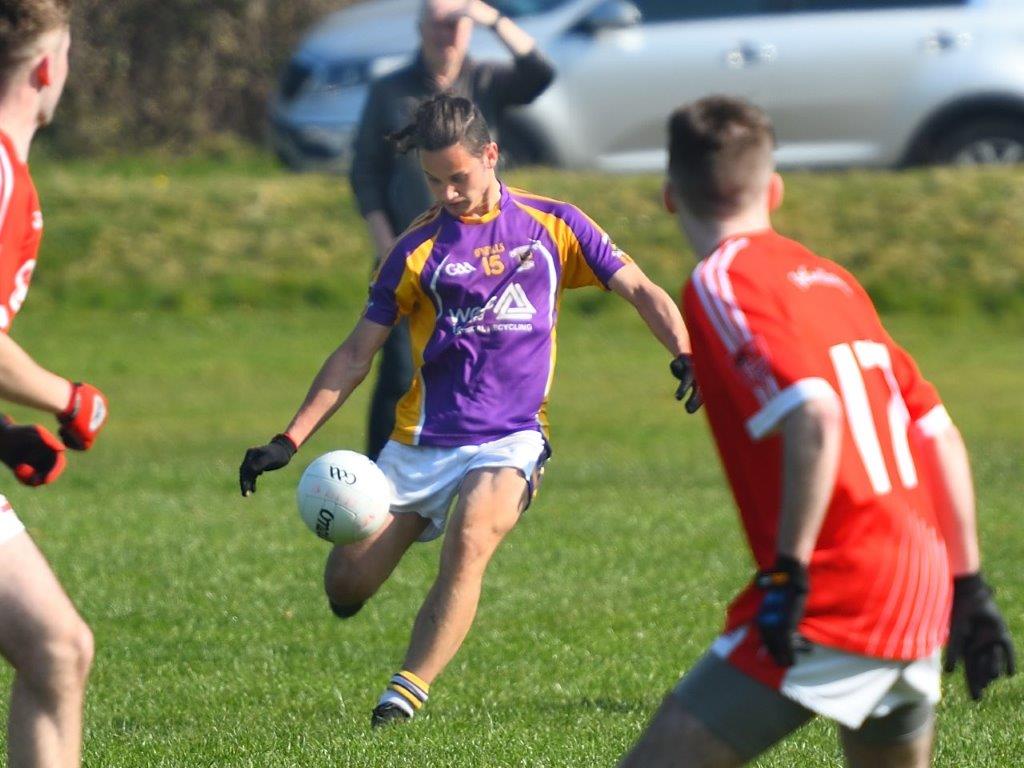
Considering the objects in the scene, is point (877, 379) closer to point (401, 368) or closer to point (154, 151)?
point (401, 368)

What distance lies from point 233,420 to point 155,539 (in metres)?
4.96

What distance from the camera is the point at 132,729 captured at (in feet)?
18.8

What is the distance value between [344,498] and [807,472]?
261 cm

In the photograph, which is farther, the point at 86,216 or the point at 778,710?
the point at 86,216

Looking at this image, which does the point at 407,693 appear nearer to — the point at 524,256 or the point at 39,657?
the point at 524,256

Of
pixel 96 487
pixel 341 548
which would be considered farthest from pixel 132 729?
pixel 96 487

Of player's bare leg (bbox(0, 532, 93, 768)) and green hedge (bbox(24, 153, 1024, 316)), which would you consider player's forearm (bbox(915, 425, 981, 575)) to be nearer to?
player's bare leg (bbox(0, 532, 93, 768))

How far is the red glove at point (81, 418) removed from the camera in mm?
3926

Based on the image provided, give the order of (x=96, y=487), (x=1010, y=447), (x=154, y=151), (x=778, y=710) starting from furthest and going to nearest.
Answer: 1. (x=154, y=151)
2. (x=1010, y=447)
3. (x=96, y=487)
4. (x=778, y=710)

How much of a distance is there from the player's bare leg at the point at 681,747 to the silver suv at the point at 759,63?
40.2 feet

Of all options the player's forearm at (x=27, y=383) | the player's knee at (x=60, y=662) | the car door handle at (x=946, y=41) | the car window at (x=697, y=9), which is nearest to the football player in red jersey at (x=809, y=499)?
the player's knee at (x=60, y=662)

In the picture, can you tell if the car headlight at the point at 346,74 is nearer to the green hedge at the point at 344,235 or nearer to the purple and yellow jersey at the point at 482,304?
the green hedge at the point at 344,235

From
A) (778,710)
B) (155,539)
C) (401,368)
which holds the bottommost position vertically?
(155,539)

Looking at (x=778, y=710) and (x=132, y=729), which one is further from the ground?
(x=778, y=710)
